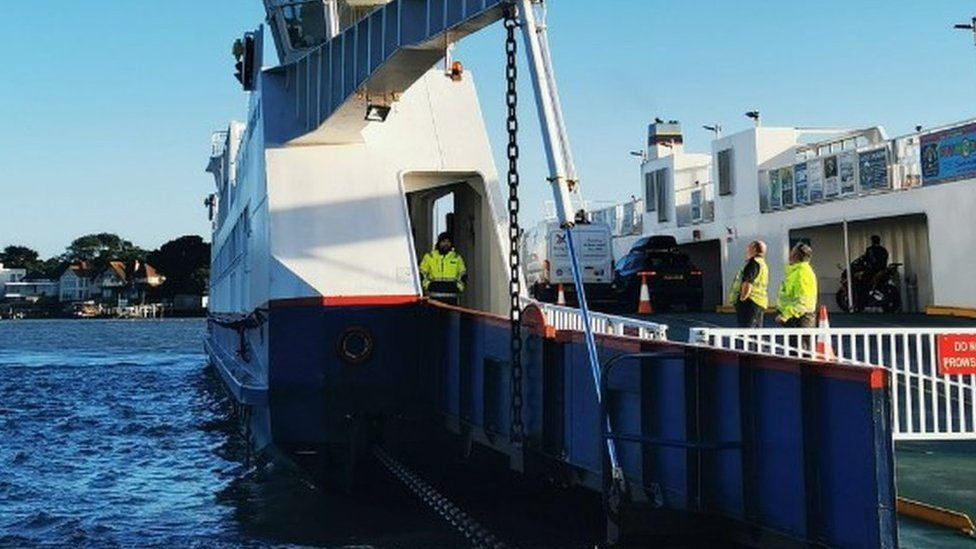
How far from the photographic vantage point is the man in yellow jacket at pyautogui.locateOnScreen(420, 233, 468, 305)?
10.8 meters

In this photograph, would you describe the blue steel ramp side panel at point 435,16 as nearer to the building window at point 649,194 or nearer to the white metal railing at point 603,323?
the white metal railing at point 603,323

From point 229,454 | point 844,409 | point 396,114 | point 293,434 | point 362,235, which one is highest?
point 396,114

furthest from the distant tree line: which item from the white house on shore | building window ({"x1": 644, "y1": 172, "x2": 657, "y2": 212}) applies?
building window ({"x1": 644, "y1": 172, "x2": 657, "y2": 212})

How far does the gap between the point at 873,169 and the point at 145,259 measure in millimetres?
157107

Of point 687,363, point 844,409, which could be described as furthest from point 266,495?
point 844,409

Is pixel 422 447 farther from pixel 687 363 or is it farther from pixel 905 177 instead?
pixel 905 177

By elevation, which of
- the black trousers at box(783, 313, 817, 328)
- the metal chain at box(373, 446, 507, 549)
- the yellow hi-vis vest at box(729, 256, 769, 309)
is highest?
the yellow hi-vis vest at box(729, 256, 769, 309)

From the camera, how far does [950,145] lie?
18.7 metres

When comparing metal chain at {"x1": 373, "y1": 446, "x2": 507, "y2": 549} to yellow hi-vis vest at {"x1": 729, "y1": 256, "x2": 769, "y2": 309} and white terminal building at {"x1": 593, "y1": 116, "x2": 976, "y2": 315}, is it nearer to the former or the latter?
yellow hi-vis vest at {"x1": 729, "y1": 256, "x2": 769, "y2": 309}

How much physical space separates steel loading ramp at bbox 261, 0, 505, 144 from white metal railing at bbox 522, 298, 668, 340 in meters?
2.34

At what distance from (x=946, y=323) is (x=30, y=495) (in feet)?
46.5

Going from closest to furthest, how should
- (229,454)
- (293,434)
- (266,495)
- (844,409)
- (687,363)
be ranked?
(844,409), (687,363), (293,434), (266,495), (229,454)

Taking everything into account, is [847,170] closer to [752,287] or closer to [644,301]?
[644,301]

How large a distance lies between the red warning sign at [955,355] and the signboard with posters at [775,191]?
15699mm
